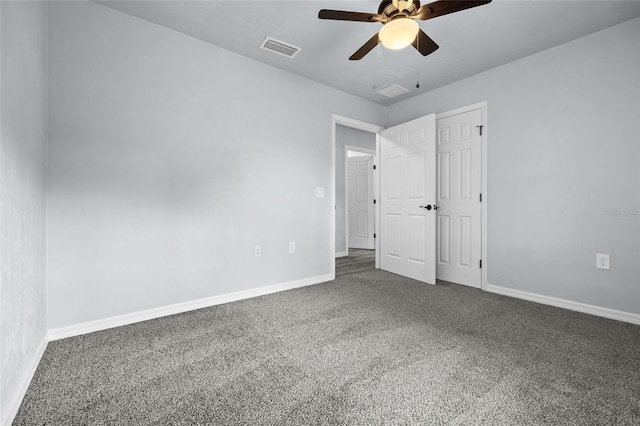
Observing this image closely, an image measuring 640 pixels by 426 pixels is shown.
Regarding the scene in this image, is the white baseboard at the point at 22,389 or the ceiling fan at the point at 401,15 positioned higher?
the ceiling fan at the point at 401,15

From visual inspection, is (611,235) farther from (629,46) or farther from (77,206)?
(77,206)

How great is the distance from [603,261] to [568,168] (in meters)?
0.87

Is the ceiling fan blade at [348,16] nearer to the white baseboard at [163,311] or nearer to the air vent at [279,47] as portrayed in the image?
the air vent at [279,47]

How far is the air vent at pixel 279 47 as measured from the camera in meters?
2.55

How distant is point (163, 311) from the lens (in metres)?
2.34

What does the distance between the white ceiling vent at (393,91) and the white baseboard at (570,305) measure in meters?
2.62

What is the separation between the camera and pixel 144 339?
193 centimetres

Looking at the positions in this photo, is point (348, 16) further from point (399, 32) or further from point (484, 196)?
point (484, 196)

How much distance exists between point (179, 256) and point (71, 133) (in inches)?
47.1

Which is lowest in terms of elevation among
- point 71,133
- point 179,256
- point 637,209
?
point 179,256

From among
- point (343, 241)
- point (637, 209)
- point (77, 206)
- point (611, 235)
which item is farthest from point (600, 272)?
point (77, 206)

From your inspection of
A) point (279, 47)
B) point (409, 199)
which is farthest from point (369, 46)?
point (409, 199)

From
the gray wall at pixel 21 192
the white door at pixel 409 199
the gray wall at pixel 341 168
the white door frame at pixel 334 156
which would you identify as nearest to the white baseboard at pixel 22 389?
the gray wall at pixel 21 192

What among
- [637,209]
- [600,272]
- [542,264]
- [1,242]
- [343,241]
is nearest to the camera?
[1,242]
